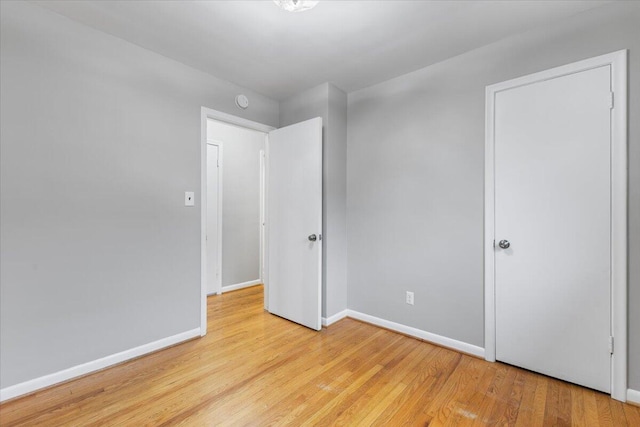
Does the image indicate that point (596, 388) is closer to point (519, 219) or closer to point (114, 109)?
point (519, 219)

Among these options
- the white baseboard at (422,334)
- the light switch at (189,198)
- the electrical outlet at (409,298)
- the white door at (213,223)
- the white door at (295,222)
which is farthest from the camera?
the white door at (213,223)

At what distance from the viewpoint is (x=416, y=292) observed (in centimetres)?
Result: 265

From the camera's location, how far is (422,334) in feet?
8.55

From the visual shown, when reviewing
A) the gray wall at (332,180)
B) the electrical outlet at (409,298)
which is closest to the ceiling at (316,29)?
the gray wall at (332,180)

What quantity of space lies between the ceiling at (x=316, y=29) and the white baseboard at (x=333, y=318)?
2459mm

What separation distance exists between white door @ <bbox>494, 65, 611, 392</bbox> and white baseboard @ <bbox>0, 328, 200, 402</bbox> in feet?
8.83

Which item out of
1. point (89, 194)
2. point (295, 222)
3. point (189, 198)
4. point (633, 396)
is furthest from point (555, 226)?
point (89, 194)

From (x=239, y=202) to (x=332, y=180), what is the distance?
6.12 feet

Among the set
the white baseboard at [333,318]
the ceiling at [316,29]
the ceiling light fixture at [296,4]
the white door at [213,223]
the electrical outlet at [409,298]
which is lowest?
the white baseboard at [333,318]

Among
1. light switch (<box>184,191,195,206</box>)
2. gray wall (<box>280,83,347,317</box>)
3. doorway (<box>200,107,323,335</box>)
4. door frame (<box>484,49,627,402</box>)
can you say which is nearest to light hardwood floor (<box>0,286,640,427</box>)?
door frame (<box>484,49,627,402</box>)

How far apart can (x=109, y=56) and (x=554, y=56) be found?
3.23 meters

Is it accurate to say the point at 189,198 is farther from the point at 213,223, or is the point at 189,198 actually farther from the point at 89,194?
the point at 213,223

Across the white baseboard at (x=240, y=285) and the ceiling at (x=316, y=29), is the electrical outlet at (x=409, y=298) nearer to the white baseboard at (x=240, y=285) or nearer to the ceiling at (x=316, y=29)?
the ceiling at (x=316, y=29)

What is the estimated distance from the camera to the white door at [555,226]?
1.82 m
